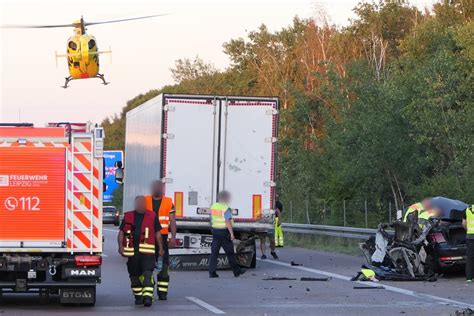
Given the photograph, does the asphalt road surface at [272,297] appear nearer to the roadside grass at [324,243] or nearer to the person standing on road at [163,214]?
the person standing on road at [163,214]

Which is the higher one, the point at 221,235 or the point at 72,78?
the point at 72,78

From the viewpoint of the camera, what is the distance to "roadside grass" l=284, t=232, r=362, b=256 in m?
29.3

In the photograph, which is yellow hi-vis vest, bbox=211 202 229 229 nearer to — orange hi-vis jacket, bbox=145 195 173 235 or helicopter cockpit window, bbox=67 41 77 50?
orange hi-vis jacket, bbox=145 195 173 235

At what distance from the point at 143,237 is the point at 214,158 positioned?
21.9ft

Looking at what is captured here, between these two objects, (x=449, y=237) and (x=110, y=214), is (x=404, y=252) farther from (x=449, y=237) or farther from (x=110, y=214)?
(x=110, y=214)

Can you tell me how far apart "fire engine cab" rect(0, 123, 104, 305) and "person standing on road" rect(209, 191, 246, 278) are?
6.04m

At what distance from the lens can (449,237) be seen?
66.7 feet

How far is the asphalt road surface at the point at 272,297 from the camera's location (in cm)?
1470

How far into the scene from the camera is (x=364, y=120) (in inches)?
1341

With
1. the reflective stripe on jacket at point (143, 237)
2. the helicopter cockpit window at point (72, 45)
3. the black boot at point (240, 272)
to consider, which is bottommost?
the black boot at point (240, 272)

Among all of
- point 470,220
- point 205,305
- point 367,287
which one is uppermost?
point 470,220

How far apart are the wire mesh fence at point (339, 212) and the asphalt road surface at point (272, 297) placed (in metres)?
11.6

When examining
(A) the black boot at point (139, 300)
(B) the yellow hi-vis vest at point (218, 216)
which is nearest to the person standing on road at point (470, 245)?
(B) the yellow hi-vis vest at point (218, 216)

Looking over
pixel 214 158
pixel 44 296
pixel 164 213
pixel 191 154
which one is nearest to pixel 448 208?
pixel 214 158
